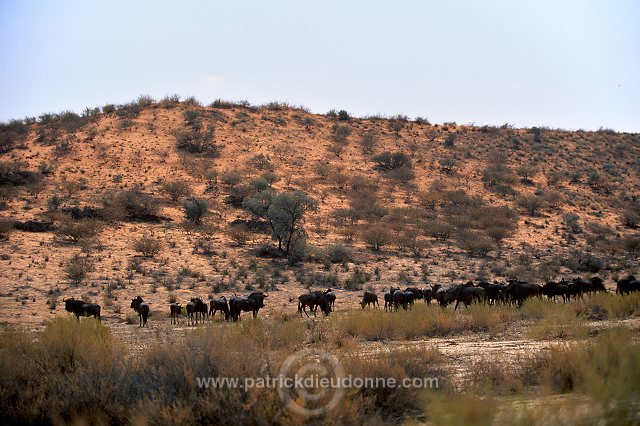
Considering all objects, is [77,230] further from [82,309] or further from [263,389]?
[263,389]

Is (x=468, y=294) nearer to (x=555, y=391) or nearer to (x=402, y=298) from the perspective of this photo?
(x=402, y=298)

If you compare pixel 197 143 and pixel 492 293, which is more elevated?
pixel 197 143

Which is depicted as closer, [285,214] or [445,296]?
[445,296]

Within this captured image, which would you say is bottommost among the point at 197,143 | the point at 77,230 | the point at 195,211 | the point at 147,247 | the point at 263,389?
the point at 263,389

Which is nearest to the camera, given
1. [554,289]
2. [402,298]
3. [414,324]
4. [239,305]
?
[414,324]

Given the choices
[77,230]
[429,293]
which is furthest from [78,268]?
[429,293]

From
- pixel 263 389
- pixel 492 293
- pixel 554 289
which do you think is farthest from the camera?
pixel 554 289

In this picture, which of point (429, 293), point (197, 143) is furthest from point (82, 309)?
point (197, 143)

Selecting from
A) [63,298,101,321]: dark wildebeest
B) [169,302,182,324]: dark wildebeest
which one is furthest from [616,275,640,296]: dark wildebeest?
[63,298,101,321]: dark wildebeest

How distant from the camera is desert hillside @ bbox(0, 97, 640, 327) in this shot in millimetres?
28812

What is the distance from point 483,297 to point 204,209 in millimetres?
23793

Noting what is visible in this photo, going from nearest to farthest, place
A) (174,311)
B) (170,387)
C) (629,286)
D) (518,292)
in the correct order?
(170,387) → (174,311) → (629,286) → (518,292)

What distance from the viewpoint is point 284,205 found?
119 feet

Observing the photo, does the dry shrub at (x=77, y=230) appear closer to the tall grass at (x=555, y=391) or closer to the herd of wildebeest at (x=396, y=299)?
the herd of wildebeest at (x=396, y=299)
